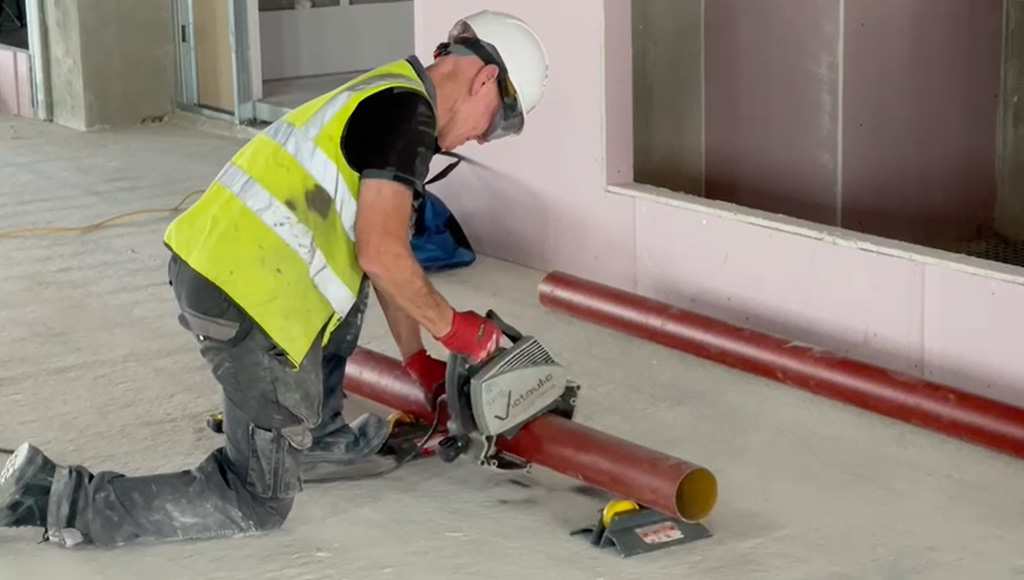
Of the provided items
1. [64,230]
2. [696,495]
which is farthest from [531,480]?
[64,230]

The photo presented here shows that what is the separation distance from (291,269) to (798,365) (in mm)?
1616

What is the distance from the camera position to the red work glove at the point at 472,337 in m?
2.87

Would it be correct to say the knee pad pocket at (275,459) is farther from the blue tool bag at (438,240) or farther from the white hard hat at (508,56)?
the blue tool bag at (438,240)

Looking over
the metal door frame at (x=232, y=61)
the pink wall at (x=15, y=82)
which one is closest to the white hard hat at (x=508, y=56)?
the metal door frame at (x=232, y=61)

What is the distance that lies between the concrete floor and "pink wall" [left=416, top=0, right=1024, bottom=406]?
10.6 inches

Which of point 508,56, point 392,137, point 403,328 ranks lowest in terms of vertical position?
point 403,328

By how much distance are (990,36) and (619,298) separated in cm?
182

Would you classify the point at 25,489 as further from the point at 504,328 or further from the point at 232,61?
the point at 232,61

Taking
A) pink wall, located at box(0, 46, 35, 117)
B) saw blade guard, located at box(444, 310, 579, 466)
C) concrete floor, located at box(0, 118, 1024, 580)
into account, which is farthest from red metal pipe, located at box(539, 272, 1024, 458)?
pink wall, located at box(0, 46, 35, 117)

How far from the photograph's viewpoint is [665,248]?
4590mm

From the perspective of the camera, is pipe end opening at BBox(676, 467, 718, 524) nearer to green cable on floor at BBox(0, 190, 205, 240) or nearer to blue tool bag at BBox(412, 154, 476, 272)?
blue tool bag at BBox(412, 154, 476, 272)

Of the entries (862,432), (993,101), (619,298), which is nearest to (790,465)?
(862,432)

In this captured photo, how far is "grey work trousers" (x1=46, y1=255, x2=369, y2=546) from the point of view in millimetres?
2828

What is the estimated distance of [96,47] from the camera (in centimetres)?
803
